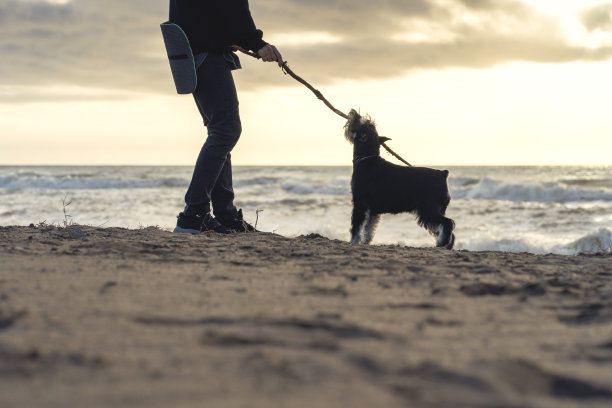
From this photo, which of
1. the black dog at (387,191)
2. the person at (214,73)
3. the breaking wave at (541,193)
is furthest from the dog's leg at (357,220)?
the breaking wave at (541,193)

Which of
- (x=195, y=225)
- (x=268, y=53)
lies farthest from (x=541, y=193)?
(x=195, y=225)

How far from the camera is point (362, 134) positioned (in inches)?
224

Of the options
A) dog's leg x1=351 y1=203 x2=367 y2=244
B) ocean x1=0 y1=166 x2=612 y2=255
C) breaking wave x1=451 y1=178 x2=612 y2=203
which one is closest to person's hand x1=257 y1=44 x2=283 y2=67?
dog's leg x1=351 y1=203 x2=367 y2=244

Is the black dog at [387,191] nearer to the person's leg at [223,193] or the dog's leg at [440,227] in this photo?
the dog's leg at [440,227]

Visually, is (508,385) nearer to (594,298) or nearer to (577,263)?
(594,298)

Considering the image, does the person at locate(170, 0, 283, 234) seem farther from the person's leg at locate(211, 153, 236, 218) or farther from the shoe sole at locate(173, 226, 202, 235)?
the person's leg at locate(211, 153, 236, 218)

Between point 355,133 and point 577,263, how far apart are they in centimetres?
265

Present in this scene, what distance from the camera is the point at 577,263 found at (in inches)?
145

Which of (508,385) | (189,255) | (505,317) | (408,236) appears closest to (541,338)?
(505,317)

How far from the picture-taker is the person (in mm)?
4520

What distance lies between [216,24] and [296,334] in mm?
3365

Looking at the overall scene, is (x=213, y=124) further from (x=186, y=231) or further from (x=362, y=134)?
(x=362, y=134)

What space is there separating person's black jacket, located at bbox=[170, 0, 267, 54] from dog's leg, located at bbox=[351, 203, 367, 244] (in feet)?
6.31

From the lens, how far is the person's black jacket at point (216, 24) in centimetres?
450
